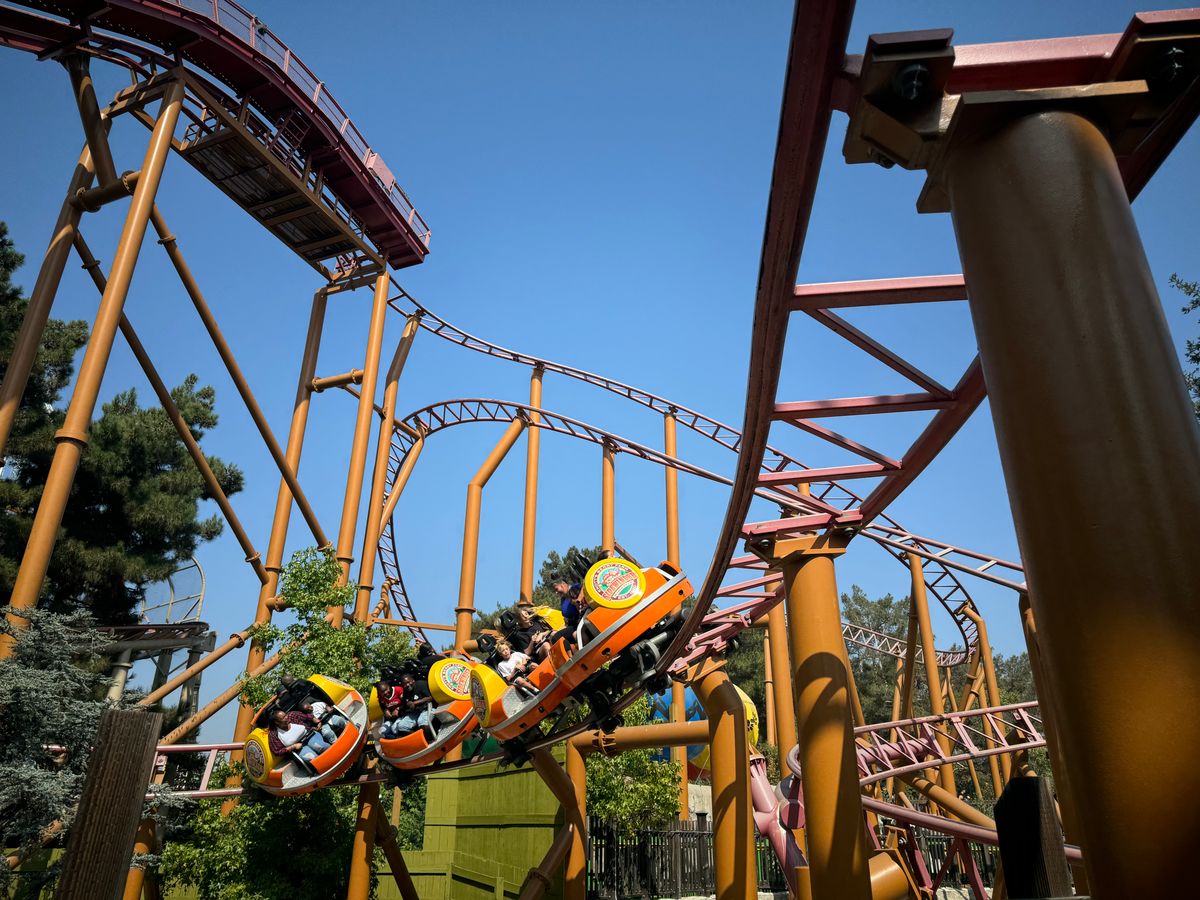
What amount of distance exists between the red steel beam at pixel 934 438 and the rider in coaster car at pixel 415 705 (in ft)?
13.4

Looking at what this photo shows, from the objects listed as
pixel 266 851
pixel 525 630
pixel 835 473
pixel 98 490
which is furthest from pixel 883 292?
pixel 98 490

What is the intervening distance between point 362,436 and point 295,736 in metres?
5.37

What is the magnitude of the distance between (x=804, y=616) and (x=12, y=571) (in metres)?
12.8

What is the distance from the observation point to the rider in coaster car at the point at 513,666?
222 inches

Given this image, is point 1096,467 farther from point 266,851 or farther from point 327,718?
point 266,851

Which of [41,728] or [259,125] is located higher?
[259,125]

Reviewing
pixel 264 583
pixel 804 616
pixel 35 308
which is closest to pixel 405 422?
pixel 264 583

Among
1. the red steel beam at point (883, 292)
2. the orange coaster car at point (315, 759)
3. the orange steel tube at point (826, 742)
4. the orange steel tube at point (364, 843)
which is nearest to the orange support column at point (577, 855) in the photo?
the orange steel tube at point (364, 843)

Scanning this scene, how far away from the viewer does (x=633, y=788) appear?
11.4 m

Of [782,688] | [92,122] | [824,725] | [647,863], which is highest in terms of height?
[92,122]

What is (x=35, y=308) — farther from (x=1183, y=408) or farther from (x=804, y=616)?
(x=1183, y=408)

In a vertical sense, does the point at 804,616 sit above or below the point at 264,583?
below

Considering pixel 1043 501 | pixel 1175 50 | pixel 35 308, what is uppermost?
pixel 35 308

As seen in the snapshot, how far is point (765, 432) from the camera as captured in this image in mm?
3646
